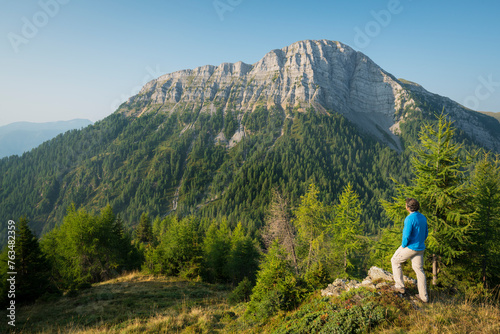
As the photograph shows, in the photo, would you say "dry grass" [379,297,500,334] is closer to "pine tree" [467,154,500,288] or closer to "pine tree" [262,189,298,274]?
"pine tree" [467,154,500,288]

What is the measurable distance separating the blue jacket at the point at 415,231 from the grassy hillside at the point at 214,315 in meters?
1.93

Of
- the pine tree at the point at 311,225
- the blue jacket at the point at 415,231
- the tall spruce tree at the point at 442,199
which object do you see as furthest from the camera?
the pine tree at the point at 311,225

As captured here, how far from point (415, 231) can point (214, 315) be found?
1243 centimetres

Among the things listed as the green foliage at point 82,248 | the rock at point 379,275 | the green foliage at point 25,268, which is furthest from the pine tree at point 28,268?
the rock at point 379,275

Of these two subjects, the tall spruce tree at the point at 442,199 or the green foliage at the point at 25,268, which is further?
the green foliage at the point at 25,268

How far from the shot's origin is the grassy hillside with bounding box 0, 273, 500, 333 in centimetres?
628

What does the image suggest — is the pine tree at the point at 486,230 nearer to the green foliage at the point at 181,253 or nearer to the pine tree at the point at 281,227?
the pine tree at the point at 281,227

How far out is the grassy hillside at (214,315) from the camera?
628 centimetres

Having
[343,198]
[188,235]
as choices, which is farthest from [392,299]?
[188,235]

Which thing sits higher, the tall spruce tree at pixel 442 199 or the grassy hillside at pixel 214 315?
the tall spruce tree at pixel 442 199

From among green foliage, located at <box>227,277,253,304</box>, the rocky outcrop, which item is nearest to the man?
the rocky outcrop

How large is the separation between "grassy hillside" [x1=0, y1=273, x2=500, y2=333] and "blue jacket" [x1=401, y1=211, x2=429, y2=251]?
1.93 meters

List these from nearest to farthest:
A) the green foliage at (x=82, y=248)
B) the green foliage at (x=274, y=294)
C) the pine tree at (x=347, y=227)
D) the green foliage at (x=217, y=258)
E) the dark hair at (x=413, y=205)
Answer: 1. the dark hair at (x=413, y=205)
2. the green foliage at (x=274, y=294)
3. the pine tree at (x=347, y=227)
4. the green foliage at (x=82, y=248)
5. the green foliage at (x=217, y=258)

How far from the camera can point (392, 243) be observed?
14734 mm
